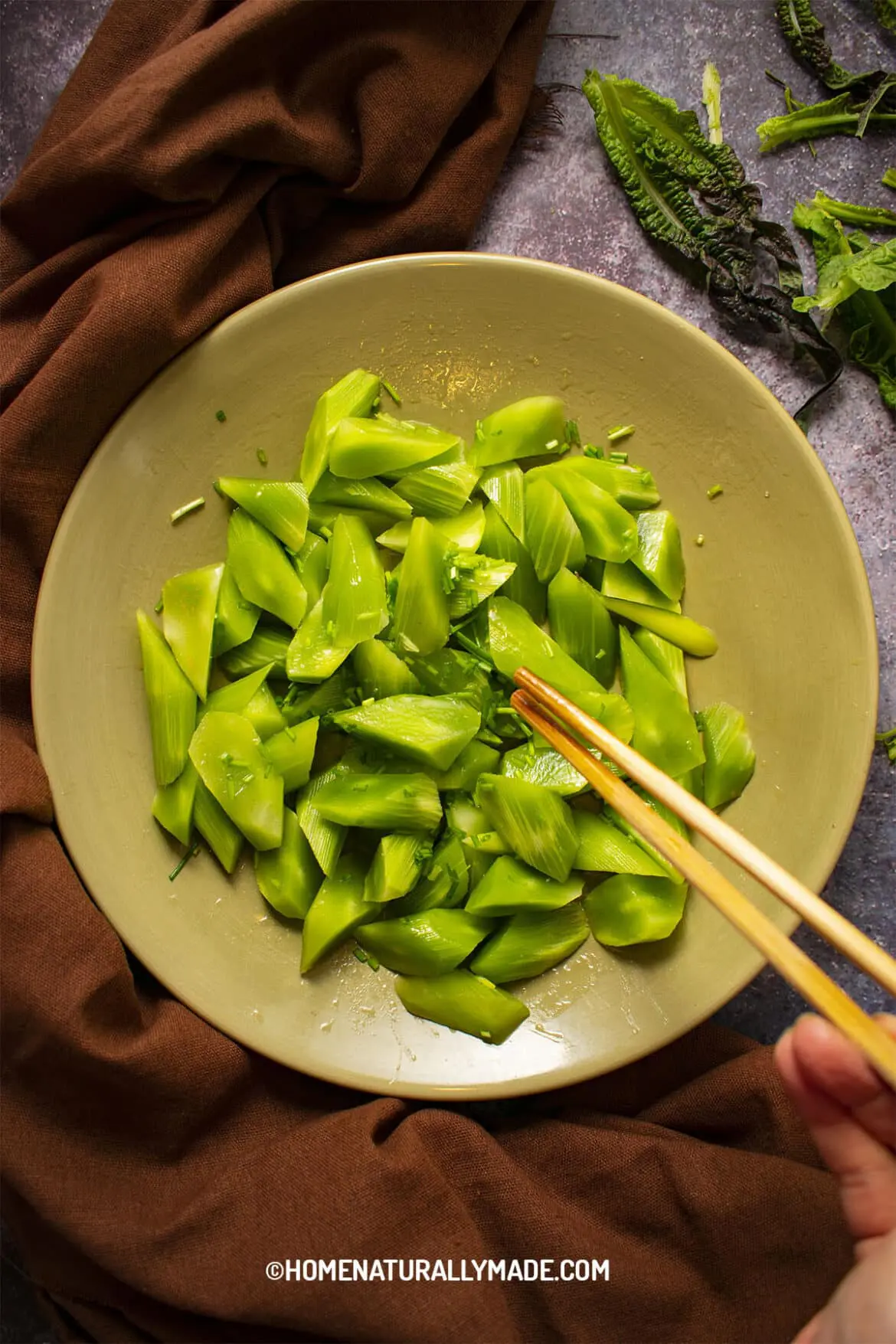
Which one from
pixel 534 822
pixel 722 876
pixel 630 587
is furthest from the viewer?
pixel 630 587

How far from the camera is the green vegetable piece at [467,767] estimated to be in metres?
1.21

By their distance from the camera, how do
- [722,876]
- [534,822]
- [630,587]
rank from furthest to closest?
[630,587] → [534,822] → [722,876]

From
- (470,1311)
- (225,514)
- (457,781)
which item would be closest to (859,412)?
(457,781)

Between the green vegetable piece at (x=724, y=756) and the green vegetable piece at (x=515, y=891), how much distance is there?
0.21 meters

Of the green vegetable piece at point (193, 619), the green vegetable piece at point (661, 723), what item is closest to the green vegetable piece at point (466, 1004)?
the green vegetable piece at point (661, 723)

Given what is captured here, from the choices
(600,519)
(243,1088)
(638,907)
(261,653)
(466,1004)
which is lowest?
(243,1088)

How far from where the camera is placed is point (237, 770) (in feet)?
3.89

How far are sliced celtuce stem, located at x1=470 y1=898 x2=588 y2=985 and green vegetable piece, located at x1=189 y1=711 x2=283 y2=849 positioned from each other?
301mm

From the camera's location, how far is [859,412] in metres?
1.38

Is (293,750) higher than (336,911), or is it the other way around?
(293,750)

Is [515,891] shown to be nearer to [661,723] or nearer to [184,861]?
[661,723]

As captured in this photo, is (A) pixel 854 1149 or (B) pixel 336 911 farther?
(B) pixel 336 911

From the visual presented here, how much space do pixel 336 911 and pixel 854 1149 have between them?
1.95ft

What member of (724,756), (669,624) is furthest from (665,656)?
(724,756)
